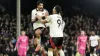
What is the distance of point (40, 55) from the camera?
48.8ft

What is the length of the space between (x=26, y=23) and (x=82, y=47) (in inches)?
273

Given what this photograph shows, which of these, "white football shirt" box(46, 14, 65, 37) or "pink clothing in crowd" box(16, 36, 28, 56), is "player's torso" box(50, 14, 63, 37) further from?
"pink clothing in crowd" box(16, 36, 28, 56)

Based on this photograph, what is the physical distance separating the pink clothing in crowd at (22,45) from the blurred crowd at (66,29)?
38 centimetres

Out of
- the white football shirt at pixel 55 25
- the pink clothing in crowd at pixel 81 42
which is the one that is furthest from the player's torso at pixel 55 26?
the pink clothing in crowd at pixel 81 42

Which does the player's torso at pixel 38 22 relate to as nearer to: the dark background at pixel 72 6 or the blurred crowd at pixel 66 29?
the blurred crowd at pixel 66 29

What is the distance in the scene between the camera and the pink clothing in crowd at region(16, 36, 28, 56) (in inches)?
824

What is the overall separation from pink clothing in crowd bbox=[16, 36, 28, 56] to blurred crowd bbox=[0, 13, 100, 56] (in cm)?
38

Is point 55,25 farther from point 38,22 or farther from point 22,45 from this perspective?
point 22,45

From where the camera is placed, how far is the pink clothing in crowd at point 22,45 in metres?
20.9

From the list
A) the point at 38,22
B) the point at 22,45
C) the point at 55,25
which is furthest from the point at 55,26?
the point at 22,45

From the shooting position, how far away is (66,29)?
27.8 metres

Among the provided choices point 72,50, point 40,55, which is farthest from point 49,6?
point 40,55

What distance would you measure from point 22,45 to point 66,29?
714cm

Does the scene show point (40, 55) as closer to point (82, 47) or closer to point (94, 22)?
point (82, 47)
